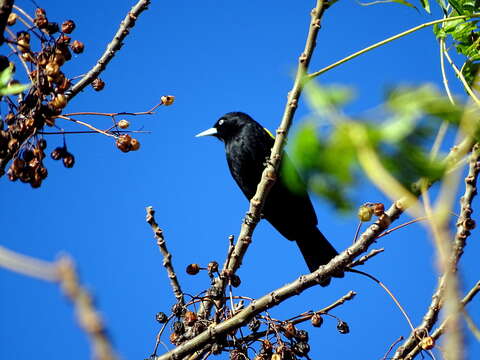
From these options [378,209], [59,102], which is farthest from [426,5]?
[59,102]

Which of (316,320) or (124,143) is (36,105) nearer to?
(124,143)

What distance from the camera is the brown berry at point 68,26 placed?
269 centimetres

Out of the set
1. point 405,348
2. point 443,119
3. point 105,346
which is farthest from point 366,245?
point 105,346

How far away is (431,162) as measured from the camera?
0.53 m

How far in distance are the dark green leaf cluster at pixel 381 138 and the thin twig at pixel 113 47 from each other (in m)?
2.29

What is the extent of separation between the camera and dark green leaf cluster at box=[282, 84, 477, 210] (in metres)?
0.52

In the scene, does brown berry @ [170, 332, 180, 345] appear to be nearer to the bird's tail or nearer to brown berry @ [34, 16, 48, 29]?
brown berry @ [34, 16, 48, 29]

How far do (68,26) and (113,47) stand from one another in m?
0.23

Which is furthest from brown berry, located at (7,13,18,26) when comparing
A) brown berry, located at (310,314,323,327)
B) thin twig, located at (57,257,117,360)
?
thin twig, located at (57,257,117,360)

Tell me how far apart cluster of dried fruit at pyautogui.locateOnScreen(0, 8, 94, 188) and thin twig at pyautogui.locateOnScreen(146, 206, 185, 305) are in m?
0.63

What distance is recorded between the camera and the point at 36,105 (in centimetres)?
241

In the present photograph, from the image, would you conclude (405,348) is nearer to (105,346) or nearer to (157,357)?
(157,357)

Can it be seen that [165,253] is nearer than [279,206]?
Yes

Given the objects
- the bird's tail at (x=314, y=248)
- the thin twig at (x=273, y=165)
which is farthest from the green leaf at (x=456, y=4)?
the bird's tail at (x=314, y=248)
